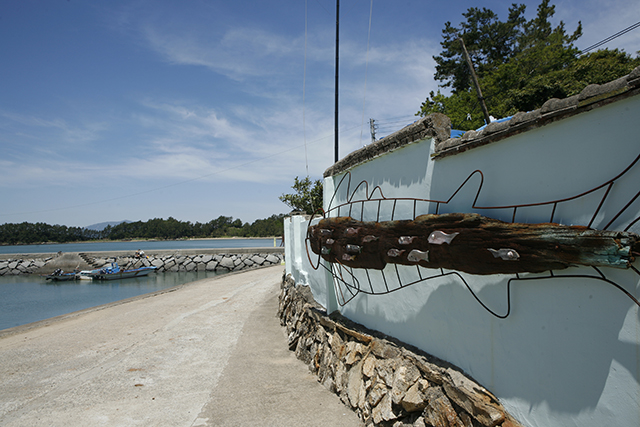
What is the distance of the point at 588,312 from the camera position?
2.08 m

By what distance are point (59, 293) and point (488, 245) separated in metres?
30.4

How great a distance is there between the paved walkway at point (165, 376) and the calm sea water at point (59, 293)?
34.4 ft

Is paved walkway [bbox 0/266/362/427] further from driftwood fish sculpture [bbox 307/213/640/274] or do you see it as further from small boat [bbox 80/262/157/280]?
small boat [bbox 80/262/157/280]

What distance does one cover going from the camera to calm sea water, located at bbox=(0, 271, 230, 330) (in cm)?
1878

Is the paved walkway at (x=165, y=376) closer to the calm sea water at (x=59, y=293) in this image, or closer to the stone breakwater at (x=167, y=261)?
the calm sea water at (x=59, y=293)

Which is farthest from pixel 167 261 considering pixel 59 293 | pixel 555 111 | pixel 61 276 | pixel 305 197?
pixel 555 111

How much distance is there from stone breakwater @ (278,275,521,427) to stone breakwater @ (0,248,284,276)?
27230mm

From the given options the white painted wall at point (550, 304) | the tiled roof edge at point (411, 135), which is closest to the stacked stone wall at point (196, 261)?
the tiled roof edge at point (411, 135)

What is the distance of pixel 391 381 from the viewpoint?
363cm

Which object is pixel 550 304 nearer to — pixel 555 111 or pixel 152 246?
pixel 555 111

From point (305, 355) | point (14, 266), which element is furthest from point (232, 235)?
point (305, 355)

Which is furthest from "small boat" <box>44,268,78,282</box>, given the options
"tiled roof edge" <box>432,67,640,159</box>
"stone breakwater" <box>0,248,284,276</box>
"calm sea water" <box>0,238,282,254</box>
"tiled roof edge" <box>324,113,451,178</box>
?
"tiled roof edge" <box>432,67,640,159</box>

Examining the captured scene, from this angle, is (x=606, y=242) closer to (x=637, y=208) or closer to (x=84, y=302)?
(x=637, y=208)

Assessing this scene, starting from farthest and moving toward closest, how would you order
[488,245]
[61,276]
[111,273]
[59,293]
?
1. [61,276]
2. [111,273]
3. [59,293]
4. [488,245]
